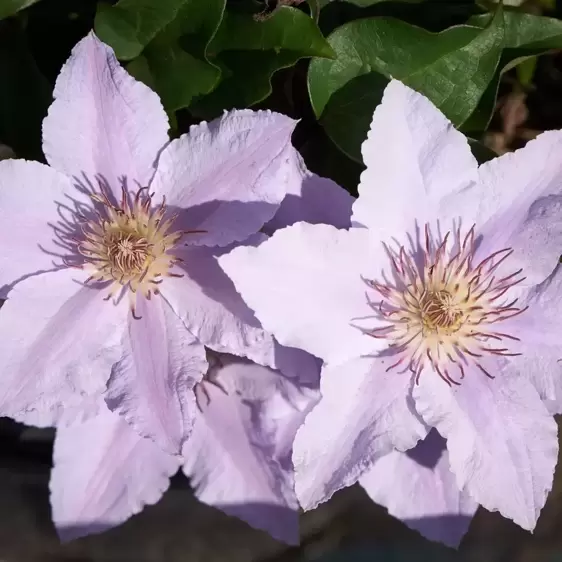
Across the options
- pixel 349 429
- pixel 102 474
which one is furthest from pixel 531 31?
pixel 102 474

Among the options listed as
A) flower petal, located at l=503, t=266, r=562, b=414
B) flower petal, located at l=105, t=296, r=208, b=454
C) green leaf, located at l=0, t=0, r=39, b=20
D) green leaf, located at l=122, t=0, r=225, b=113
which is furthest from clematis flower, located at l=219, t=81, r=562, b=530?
green leaf, located at l=0, t=0, r=39, b=20

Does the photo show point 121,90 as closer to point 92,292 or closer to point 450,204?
point 92,292

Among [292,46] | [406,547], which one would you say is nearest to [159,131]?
[292,46]

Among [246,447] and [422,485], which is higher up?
[246,447]

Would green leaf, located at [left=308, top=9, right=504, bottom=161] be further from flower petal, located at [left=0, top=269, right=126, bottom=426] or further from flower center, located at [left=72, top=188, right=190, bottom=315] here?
flower petal, located at [left=0, top=269, right=126, bottom=426]

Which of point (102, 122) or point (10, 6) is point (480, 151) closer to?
point (102, 122)

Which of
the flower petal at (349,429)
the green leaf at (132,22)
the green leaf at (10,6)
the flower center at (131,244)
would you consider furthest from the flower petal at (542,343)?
the green leaf at (10,6)

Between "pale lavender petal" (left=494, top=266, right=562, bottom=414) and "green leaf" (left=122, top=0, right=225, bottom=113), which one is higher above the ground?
"green leaf" (left=122, top=0, right=225, bottom=113)
